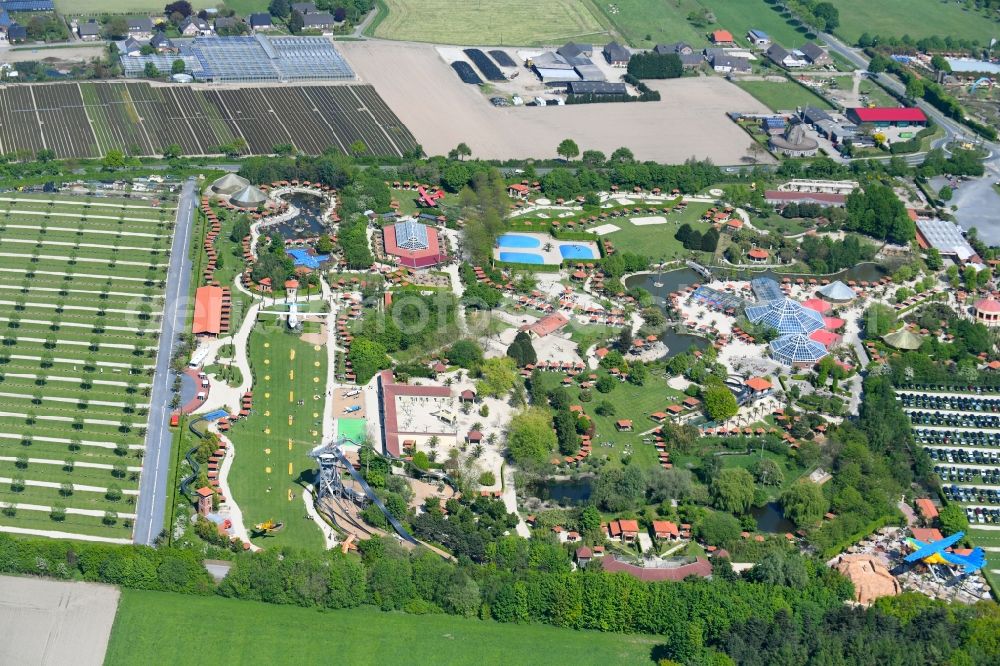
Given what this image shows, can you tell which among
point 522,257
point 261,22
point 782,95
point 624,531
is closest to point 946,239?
point 522,257

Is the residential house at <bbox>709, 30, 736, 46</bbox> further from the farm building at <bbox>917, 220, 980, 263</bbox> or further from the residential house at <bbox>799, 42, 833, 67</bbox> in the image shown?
the farm building at <bbox>917, 220, 980, 263</bbox>

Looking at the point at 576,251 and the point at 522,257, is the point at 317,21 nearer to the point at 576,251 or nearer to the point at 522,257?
the point at 522,257

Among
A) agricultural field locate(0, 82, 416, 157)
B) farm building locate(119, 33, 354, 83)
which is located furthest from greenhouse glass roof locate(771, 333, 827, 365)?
farm building locate(119, 33, 354, 83)

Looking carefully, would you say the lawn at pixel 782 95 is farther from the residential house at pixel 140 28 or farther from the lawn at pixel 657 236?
the residential house at pixel 140 28

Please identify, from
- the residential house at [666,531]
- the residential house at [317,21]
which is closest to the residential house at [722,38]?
the residential house at [317,21]

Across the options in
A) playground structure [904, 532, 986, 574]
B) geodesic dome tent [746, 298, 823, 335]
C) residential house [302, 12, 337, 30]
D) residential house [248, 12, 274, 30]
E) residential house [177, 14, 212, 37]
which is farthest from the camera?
residential house [248, 12, 274, 30]
